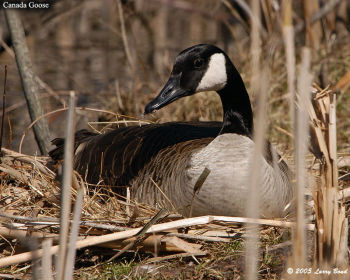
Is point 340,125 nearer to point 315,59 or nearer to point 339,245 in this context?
point 315,59

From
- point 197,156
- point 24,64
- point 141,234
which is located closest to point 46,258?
point 141,234

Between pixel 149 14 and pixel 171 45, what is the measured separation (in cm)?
165

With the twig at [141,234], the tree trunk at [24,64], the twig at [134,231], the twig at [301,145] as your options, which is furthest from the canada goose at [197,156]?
the twig at [301,145]

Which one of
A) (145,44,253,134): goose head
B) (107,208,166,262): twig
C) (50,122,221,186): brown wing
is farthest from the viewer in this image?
(50,122,221,186): brown wing

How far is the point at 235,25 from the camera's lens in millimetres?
12062

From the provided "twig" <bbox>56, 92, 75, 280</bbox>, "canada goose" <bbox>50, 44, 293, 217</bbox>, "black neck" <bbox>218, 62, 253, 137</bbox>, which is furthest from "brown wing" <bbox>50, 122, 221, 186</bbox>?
"twig" <bbox>56, 92, 75, 280</bbox>

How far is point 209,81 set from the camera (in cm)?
404

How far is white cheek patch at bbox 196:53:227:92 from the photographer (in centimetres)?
402

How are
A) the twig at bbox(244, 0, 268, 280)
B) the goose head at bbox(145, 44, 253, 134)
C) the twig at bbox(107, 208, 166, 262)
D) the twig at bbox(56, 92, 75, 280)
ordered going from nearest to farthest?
1. the twig at bbox(244, 0, 268, 280)
2. the twig at bbox(56, 92, 75, 280)
3. the twig at bbox(107, 208, 166, 262)
4. the goose head at bbox(145, 44, 253, 134)

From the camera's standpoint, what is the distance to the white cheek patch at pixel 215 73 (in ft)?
13.2

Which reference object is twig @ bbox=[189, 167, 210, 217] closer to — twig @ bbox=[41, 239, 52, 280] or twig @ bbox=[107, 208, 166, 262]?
twig @ bbox=[107, 208, 166, 262]

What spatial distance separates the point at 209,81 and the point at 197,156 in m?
0.54

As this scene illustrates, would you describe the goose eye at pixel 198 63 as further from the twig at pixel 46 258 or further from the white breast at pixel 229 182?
→ the twig at pixel 46 258

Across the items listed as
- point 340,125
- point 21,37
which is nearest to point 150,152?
point 21,37
